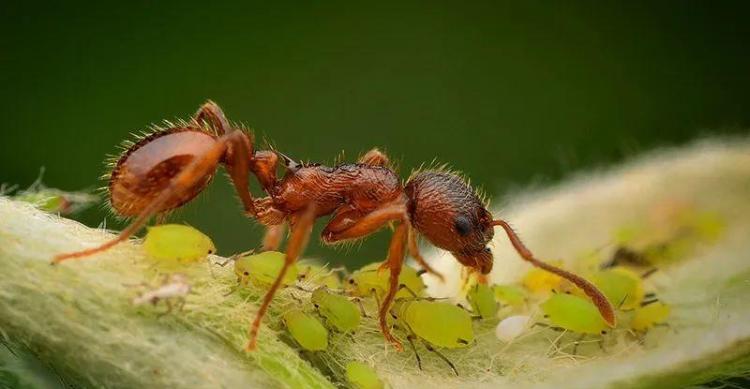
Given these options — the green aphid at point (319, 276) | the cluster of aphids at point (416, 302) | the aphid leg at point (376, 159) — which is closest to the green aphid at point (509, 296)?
the cluster of aphids at point (416, 302)

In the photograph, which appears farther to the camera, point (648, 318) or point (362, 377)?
point (648, 318)

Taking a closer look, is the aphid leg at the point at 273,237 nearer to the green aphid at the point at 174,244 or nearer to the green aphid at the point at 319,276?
the green aphid at the point at 319,276

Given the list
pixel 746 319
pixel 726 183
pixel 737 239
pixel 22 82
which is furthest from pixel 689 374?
pixel 22 82

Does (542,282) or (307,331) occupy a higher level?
(542,282)

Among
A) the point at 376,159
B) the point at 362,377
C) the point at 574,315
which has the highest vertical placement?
the point at 376,159

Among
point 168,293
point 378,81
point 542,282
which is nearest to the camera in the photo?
point 168,293

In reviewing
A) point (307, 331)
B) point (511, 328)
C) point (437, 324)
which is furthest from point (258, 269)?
point (511, 328)

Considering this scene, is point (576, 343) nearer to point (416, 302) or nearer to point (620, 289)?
point (620, 289)
